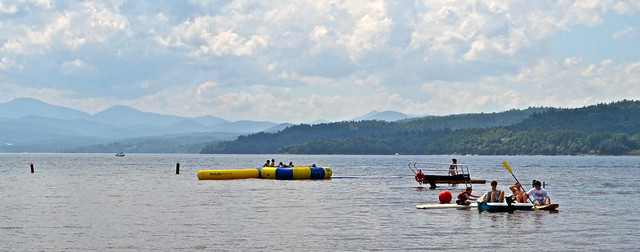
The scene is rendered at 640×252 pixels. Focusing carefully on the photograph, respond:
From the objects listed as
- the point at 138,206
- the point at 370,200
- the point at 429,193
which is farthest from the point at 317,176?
the point at 138,206

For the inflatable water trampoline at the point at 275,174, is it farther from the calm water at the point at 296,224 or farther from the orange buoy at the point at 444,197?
the orange buoy at the point at 444,197

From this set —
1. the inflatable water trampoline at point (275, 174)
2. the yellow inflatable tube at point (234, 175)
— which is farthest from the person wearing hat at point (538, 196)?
the yellow inflatable tube at point (234, 175)

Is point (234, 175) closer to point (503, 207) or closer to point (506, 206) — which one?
point (503, 207)

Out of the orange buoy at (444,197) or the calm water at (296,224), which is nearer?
the calm water at (296,224)

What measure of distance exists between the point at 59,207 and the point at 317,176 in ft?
137

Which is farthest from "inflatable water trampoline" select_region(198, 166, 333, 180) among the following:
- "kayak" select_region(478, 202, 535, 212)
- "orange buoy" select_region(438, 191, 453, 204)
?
"kayak" select_region(478, 202, 535, 212)

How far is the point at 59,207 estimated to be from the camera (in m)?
52.3

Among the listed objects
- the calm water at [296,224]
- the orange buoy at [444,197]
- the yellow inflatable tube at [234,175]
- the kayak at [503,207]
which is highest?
the yellow inflatable tube at [234,175]

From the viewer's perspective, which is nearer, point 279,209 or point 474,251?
point 474,251

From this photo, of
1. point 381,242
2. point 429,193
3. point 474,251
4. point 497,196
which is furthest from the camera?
point 429,193

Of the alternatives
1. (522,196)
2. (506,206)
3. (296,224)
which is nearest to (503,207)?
(506,206)

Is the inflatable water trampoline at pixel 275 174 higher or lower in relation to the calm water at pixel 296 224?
higher

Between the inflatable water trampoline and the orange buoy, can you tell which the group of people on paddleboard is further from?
the inflatable water trampoline

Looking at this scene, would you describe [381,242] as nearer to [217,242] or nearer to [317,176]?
[217,242]
